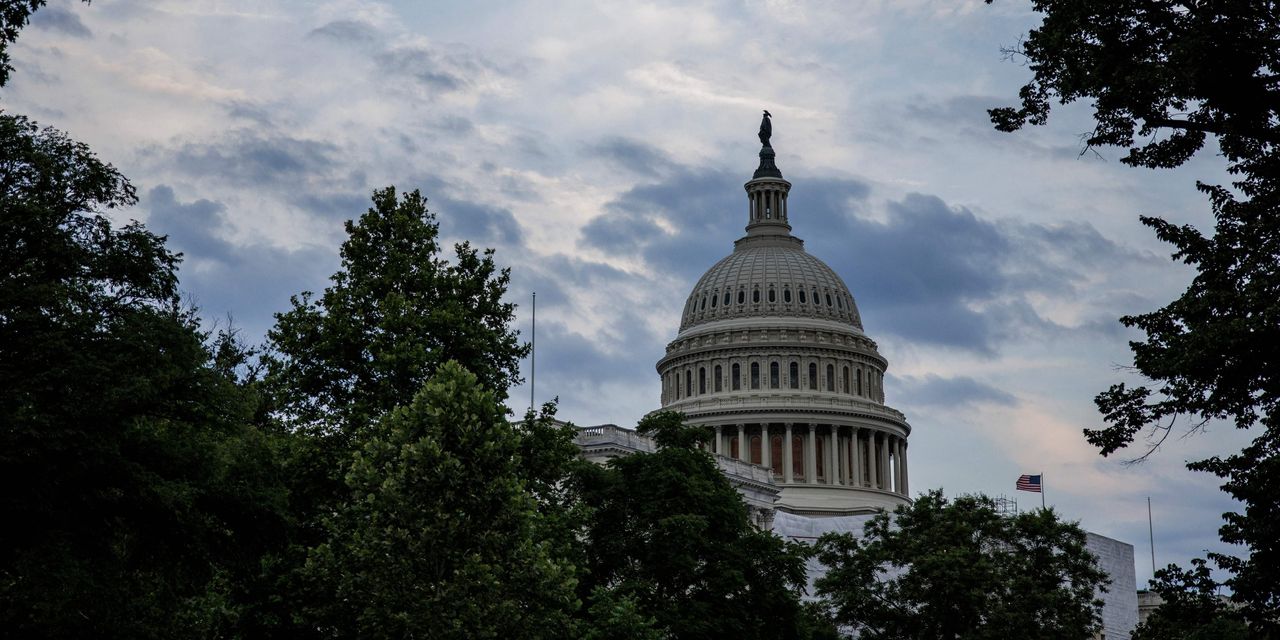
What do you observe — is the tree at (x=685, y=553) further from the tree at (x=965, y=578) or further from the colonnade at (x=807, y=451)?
the colonnade at (x=807, y=451)

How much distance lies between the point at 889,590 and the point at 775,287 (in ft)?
347

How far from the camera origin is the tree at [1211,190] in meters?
30.0

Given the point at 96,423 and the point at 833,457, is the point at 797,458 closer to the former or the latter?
the point at 833,457

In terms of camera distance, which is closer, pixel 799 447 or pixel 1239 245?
pixel 1239 245

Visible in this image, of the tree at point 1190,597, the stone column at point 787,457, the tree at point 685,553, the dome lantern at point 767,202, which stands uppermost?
the dome lantern at point 767,202

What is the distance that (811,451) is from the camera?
167 metres

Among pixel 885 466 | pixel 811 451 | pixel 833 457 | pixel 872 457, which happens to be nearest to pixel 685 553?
pixel 811 451

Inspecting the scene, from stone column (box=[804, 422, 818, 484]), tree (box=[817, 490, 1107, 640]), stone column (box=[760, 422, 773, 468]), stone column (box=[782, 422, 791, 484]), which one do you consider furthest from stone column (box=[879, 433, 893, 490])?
tree (box=[817, 490, 1107, 640])

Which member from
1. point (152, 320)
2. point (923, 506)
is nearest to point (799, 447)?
point (923, 506)

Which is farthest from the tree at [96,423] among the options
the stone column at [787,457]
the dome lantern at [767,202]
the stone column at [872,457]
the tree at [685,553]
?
the dome lantern at [767,202]

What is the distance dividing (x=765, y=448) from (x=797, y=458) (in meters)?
4.20

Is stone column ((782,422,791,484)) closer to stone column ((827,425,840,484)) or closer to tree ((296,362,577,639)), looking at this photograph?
stone column ((827,425,840,484))

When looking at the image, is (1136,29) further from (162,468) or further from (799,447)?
(799,447)

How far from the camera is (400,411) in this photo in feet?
133
